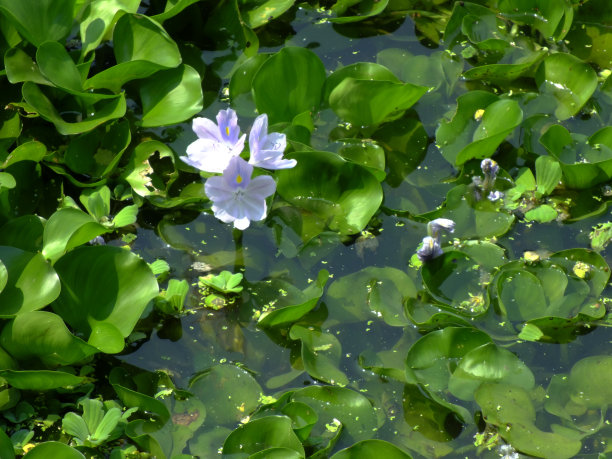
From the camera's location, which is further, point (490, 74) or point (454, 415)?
point (490, 74)

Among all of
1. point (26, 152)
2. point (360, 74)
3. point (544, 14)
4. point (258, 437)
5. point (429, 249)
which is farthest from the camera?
point (544, 14)

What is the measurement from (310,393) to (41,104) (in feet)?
4.42

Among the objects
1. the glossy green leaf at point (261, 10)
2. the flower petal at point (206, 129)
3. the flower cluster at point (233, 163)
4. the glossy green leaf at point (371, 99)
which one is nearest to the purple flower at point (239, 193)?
the flower cluster at point (233, 163)

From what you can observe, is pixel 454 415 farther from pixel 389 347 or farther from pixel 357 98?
pixel 357 98

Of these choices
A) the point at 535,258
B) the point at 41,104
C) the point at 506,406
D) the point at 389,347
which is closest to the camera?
the point at 506,406

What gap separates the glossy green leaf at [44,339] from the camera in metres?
2.04

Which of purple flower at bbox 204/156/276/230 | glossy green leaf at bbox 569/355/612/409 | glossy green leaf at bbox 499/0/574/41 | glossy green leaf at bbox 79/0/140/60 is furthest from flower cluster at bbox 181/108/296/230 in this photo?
glossy green leaf at bbox 499/0/574/41

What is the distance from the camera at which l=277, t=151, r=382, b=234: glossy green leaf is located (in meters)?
2.49

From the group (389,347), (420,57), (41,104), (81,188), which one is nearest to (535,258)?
(389,347)

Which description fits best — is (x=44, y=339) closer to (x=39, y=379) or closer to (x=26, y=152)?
(x=39, y=379)

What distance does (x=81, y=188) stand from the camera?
2.65 m

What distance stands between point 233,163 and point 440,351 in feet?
2.66

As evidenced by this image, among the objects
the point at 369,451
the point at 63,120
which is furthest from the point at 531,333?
the point at 63,120

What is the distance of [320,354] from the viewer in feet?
7.34
